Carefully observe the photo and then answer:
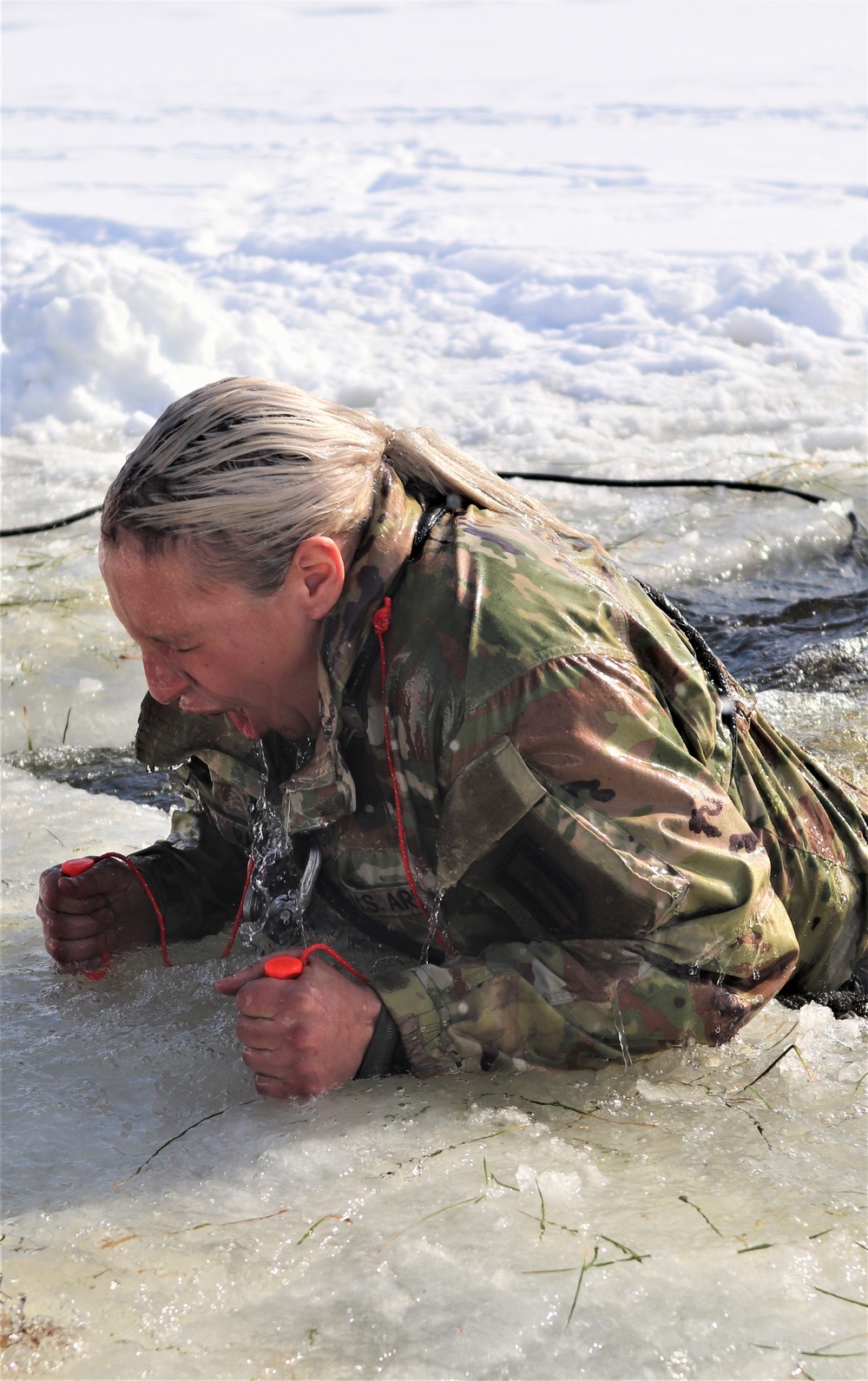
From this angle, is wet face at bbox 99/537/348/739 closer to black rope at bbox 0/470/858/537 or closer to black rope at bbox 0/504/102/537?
black rope at bbox 0/504/102/537

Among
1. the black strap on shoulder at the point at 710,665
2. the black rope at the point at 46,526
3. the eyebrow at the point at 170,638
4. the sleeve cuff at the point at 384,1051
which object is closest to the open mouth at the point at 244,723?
the eyebrow at the point at 170,638

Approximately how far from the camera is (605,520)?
18.5 ft

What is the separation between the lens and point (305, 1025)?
1940mm

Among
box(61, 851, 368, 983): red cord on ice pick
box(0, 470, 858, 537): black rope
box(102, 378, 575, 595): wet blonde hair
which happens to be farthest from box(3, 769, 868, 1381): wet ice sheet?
box(0, 470, 858, 537): black rope

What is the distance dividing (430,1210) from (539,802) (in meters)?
0.62

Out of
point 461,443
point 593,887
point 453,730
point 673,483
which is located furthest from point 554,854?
point 461,443

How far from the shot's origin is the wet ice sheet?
1600 millimetres

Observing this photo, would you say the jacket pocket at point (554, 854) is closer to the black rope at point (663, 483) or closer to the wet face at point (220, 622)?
the wet face at point (220, 622)

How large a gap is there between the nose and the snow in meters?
0.69

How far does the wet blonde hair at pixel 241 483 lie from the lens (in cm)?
185

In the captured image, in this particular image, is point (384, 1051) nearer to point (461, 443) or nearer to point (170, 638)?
point (170, 638)

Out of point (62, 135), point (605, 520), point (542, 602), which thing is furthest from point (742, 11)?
point (542, 602)

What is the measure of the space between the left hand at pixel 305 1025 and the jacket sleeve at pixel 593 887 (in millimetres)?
66

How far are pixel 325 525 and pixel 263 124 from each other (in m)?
16.4
